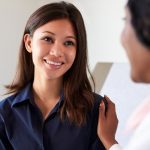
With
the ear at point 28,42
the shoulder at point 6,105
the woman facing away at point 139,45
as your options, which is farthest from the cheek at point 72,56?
the woman facing away at point 139,45

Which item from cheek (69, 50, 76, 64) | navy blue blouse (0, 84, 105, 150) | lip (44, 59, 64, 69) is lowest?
navy blue blouse (0, 84, 105, 150)

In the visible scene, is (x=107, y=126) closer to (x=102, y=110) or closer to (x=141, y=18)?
(x=102, y=110)

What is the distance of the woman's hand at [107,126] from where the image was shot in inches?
44.9

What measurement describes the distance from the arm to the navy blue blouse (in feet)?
0.14

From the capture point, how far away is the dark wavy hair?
533 millimetres

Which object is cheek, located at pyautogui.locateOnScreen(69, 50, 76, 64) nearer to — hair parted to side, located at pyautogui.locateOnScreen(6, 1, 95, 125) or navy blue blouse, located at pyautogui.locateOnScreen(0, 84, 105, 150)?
hair parted to side, located at pyautogui.locateOnScreen(6, 1, 95, 125)

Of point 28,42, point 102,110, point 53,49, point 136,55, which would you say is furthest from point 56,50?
point 136,55

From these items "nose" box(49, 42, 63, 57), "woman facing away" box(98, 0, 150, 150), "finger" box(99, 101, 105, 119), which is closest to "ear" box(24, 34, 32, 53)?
"nose" box(49, 42, 63, 57)

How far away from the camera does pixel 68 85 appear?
49.6 inches

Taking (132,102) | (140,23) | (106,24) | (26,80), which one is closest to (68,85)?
(26,80)

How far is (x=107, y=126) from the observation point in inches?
45.6

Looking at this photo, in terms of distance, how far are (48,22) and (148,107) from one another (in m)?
0.59

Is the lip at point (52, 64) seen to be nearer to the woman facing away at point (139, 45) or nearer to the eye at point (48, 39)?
the eye at point (48, 39)

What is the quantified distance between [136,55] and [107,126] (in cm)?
63
